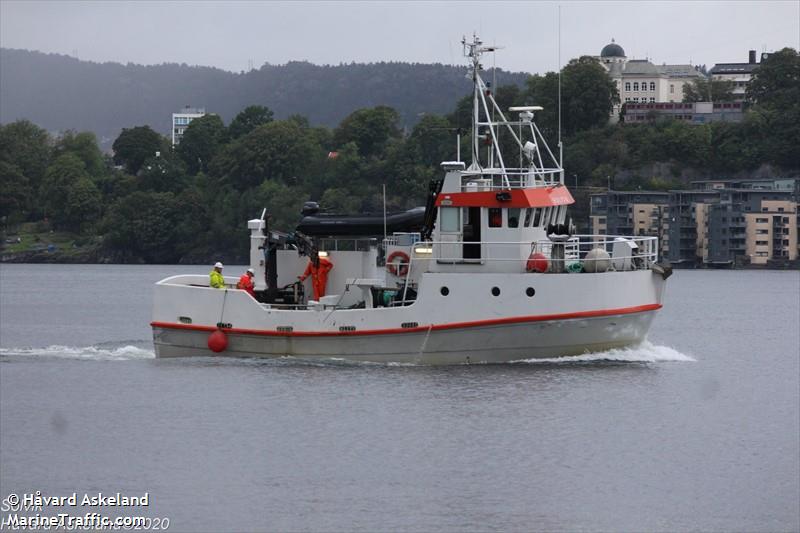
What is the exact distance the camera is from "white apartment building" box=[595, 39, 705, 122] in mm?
172750

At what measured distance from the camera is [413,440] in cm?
2891

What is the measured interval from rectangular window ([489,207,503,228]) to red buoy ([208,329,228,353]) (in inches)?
255

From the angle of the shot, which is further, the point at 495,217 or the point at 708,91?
the point at 708,91

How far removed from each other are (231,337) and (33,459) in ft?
30.8

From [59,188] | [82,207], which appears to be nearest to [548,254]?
[82,207]

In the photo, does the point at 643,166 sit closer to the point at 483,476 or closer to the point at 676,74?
the point at 676,74

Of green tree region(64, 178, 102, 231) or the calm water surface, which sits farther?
green tree region(64, 178, 102, 231)

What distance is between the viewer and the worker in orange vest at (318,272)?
36.9m

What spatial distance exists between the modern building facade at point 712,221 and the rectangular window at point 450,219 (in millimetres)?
87913

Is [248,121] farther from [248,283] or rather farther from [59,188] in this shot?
[248,283]

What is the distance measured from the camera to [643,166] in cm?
13638

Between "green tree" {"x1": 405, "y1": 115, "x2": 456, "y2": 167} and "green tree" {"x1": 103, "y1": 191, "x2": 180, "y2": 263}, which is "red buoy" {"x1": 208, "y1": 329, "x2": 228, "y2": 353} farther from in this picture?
"green tree" {"x1": 103, "y1": 191, "x2": 180, "y2": 263}

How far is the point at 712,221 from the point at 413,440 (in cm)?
9567

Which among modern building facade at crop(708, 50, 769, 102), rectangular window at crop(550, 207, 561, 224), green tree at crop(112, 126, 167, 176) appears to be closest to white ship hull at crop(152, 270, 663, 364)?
rectangular window at crop(550, 207, 561, 224)
